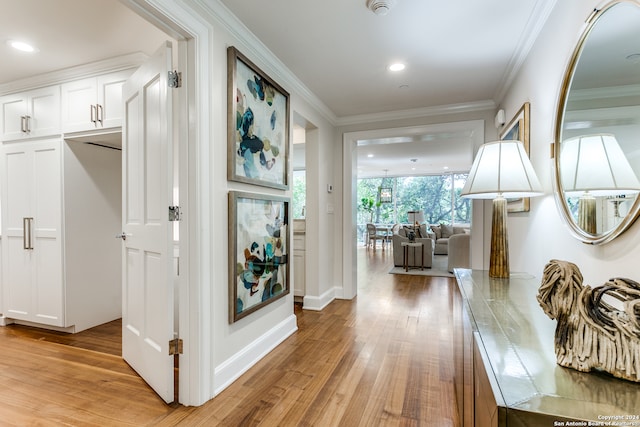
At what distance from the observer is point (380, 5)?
178 centimetres

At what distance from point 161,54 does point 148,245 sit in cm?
117

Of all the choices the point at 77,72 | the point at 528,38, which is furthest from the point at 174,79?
the point at 528,38

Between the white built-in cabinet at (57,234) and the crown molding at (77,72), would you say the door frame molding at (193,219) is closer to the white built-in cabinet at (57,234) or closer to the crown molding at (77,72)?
the crown molding at (77,72)

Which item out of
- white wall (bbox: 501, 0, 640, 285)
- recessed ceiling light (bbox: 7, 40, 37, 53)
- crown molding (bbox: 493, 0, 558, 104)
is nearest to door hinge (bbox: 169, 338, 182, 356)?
white wall (bbox: 501, 0, 640, 285)

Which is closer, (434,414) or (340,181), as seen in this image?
(434,414)

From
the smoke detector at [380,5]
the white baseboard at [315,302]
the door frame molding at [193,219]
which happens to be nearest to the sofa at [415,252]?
the white baseboard at [315,302]

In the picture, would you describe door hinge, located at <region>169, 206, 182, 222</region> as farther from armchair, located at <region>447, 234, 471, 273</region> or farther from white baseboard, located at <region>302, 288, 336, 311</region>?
armchair, located at <region>447, 234, 471, 273</region>

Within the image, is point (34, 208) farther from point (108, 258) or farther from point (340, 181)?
point (340, 181)

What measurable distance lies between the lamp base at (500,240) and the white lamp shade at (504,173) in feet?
0.44

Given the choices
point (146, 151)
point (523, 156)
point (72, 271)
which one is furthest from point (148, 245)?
point (523, 156)

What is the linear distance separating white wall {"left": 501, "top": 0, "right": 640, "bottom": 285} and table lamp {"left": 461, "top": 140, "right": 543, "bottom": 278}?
0.67 feet

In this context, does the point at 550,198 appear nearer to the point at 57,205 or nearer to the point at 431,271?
the point at 57,205

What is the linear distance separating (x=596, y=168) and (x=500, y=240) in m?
0.66

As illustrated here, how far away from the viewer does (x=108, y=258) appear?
10.2 ft
